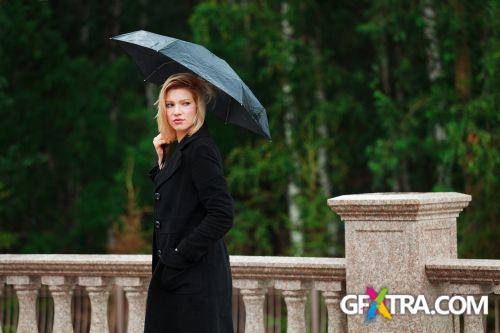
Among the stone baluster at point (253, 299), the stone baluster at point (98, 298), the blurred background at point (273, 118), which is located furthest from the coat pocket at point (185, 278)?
the blurred background at point (273, 118)

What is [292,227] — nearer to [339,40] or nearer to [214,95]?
[339,40]

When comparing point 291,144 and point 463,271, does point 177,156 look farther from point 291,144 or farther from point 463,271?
point 291,144

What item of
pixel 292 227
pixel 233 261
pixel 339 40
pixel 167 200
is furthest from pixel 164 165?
pixel 339 40

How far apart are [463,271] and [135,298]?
6.44 feet

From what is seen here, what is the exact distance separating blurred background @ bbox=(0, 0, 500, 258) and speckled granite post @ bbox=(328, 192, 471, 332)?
9246 mm

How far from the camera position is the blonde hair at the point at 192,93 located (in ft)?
16.5

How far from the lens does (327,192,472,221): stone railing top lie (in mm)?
5691

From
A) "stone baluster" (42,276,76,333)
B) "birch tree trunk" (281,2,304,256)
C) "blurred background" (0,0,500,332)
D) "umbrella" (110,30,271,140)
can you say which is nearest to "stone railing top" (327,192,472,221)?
"umbrella" (110,30,271,140)

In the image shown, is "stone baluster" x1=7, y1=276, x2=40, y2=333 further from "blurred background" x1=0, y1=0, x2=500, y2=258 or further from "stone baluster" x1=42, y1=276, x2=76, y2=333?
"blurred background" x1=0, y1=0, x2=500, y2=258

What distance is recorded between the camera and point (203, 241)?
16.0 ft

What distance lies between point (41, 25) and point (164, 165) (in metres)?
19.4

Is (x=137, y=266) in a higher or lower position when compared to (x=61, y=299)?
higher

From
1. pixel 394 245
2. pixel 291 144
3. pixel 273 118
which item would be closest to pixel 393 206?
pixel 394 245

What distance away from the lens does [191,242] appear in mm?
4859
